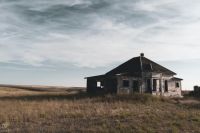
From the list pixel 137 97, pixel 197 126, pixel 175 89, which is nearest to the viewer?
pixel 197 126

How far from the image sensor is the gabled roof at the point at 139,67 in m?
35.8

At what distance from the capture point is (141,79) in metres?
35.4

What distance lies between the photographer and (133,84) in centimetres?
3559

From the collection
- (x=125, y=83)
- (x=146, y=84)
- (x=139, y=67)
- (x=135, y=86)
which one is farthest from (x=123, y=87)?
(x=139, y=67)

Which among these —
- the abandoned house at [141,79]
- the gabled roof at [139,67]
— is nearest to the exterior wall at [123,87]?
the abandoned house at [141,79]

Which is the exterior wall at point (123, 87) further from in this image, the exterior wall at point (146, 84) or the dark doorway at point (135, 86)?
the dark doorway at point (135, 86)

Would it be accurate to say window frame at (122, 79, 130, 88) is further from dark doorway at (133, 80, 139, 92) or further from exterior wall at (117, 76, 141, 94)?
dark doorway at (133, 80, 139, 92)

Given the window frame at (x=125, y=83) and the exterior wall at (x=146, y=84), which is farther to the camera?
the window frame at (x=125, y=83)

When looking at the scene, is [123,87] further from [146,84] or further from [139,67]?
[139,67]

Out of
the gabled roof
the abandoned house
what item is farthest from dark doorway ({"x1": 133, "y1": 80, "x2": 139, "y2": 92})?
the gabled roof

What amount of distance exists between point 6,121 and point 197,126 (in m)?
8.70

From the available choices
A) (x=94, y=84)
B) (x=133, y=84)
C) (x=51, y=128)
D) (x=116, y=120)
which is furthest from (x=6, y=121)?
(x=94, y=84)

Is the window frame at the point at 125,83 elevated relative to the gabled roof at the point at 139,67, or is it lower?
lower

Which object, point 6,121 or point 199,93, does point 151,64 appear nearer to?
point 199,93
